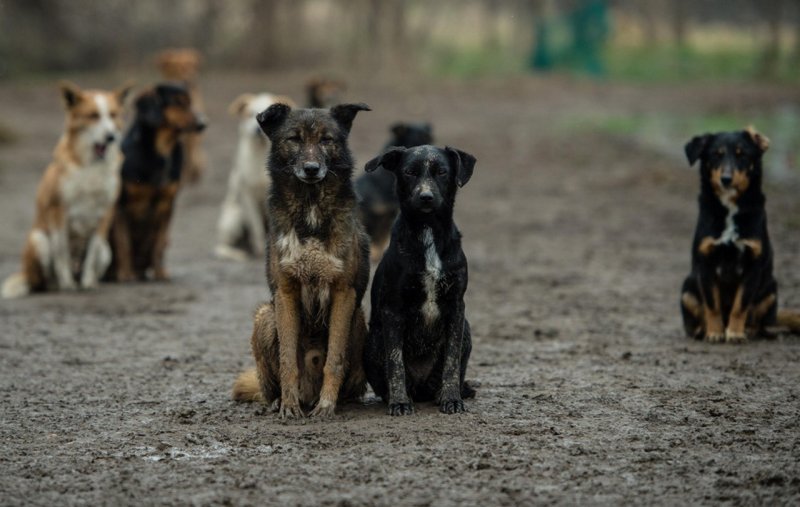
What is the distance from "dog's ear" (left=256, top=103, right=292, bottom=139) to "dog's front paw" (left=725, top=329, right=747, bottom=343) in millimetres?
3606

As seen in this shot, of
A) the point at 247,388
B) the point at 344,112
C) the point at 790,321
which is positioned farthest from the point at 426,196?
the point at 790,321

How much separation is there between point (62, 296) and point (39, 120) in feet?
48.5

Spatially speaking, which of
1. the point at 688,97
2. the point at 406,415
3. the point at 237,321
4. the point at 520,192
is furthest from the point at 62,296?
the point at 688,97

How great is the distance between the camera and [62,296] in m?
10.8

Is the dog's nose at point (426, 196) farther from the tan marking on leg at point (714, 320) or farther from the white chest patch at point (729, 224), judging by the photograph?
the tan marking on leg at point (714, 320)

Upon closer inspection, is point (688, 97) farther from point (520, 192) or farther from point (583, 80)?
point (520, 192)

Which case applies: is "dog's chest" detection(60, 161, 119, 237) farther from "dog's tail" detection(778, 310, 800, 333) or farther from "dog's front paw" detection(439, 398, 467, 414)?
"dog's tail" detection(778, 310, 800, 333)

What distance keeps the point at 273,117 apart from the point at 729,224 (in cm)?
339

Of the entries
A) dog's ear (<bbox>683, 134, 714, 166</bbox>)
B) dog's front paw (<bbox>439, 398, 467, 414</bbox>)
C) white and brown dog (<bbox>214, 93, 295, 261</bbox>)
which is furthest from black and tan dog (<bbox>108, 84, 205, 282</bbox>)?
dog's front paw (<bbox>439, 398, 467, 414</bbox>)

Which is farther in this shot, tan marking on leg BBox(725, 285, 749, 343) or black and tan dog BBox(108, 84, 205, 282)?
black and tan dog BBox(108, 84, 205, 282)

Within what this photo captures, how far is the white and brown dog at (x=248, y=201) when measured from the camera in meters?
13.1

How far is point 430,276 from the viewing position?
236 inches

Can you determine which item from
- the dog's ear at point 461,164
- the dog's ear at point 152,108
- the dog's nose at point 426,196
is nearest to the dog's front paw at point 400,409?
the dog's nose at point 426,196

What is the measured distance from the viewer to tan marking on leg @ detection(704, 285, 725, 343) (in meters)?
8.00
